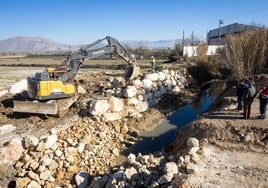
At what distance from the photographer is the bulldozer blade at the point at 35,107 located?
1313 centimetres

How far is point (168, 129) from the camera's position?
46.5 feet

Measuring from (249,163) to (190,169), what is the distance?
178 cm

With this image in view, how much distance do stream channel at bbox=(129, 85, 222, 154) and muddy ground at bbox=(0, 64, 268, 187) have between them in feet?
1.61

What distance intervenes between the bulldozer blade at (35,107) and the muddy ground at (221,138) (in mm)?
343

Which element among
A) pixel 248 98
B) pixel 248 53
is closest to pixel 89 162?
pixel 248 98

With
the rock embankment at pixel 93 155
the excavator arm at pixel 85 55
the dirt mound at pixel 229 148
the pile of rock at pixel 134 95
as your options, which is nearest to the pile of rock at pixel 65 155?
the rock embankment at pixel 93 155

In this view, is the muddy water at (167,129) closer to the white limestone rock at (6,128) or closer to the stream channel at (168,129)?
the stream channel at (168,129)

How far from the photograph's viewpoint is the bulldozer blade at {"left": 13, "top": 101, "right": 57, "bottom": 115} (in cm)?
1313

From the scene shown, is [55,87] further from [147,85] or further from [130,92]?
[147,85]

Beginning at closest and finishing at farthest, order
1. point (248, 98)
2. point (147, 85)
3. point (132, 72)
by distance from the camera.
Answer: point (248, 98), point (147, 85), point (132, 72)

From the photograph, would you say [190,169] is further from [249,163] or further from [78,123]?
[78,123]

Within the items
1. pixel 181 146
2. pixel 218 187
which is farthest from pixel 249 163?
pixel 181 146

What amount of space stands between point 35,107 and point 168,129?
551cm

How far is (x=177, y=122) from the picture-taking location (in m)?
15.1
